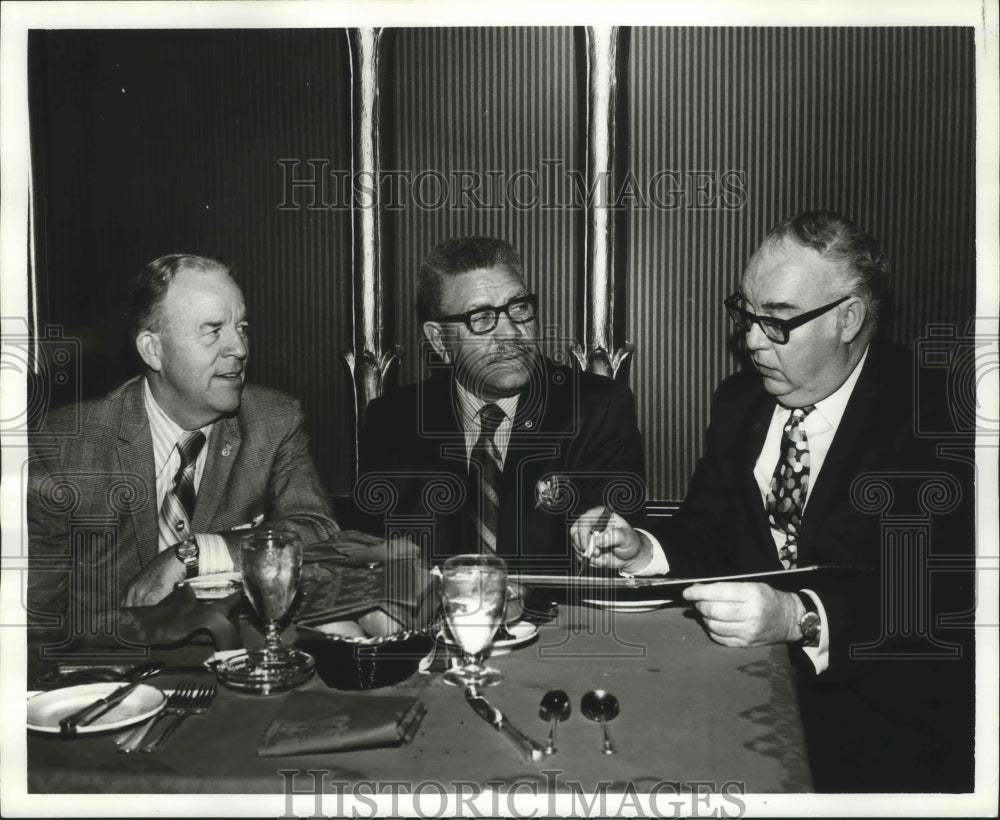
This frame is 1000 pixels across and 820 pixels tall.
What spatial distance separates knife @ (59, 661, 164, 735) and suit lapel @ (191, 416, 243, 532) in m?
0.85

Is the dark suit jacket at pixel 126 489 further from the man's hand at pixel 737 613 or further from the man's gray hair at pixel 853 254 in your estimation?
the man's gray hair at pixel 853 254

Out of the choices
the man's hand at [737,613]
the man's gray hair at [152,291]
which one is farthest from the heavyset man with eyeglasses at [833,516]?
the man's gray hair at [152,291]

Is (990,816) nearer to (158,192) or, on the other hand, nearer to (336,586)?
(336,586)

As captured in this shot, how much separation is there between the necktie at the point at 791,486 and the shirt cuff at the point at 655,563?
0.98 feet

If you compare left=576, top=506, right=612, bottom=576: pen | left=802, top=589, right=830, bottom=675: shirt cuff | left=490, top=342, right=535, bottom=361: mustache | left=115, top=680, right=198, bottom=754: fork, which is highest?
left=490, top=342, right=535, bottom=361: mustache

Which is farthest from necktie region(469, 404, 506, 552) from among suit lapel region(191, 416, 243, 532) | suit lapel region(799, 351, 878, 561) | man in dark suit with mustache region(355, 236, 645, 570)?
suit lapel region(799, 351, 878, 561)

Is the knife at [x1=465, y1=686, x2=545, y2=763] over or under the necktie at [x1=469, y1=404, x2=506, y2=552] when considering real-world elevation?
under

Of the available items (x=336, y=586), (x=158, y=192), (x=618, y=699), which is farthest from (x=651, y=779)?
(x=158, y=192)

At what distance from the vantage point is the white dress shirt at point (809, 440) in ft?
5.95

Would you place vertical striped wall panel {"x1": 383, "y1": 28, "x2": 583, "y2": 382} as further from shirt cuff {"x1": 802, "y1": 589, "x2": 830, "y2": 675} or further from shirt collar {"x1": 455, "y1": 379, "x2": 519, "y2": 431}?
shirt cuff {"x1": 802, "y1": 589, "x2": 830, "y2": 675}

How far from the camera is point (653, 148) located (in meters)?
1.94

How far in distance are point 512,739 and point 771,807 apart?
1.34ft

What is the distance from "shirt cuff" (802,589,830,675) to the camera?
5.01 feet

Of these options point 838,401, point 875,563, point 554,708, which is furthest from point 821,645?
point 554,708
